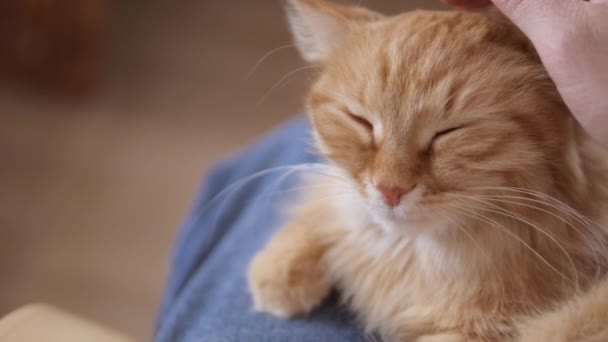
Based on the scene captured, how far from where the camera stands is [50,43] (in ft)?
8.25

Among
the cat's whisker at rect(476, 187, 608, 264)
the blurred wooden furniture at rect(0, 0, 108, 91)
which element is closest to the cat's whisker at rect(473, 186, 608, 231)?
the cat's whisker at rect(476, 187, 608, 264)

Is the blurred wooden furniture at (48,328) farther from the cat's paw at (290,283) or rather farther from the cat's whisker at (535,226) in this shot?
the cat's whisker at (535,226)

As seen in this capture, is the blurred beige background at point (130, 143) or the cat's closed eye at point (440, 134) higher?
the cat's closed eye at point (440, 134)

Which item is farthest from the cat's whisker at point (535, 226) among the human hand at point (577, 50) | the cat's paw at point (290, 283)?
the cat's paw at point (290, 283)

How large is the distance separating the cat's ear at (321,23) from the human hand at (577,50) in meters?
0.24

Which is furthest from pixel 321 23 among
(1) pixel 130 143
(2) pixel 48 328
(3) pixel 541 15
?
(1) pixel 130 143

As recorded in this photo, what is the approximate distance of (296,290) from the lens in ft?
3.16

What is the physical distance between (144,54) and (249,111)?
563 mm

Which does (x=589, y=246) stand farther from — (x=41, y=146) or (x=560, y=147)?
(x=41, y=146)

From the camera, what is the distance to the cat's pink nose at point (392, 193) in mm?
750

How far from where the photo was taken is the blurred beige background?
1.95 meters

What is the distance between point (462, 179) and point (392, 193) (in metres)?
0.08

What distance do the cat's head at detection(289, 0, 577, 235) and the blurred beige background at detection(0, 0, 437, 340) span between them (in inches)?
48.3

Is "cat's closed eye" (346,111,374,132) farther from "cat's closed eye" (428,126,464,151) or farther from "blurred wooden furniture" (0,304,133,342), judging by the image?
"blurred wooden furniture" (0,304,133,342)
